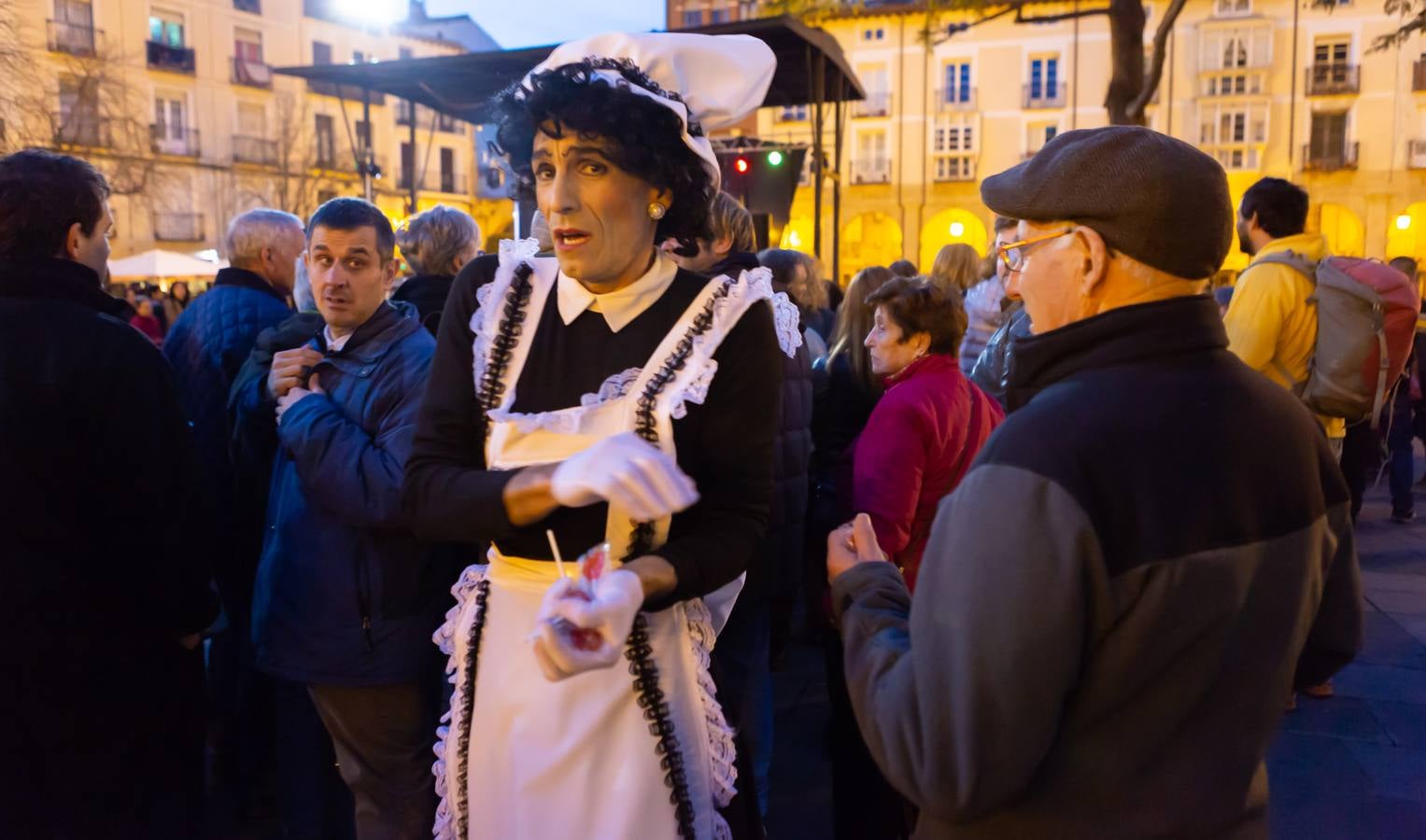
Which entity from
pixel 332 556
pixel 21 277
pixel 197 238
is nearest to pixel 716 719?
pixel 332 556

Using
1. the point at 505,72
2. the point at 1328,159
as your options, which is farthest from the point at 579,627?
the point at 1328,159

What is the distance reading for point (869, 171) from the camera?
41031mm

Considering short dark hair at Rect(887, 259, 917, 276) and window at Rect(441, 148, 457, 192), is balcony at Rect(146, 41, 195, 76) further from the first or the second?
short dark hair at Rect(887, 259, 917, 276)

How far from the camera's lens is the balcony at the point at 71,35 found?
→ 3083cm

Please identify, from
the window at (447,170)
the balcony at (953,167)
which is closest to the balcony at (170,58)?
the window at (447,170)

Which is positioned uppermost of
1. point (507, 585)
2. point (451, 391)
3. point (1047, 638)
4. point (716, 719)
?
point (451, 391)

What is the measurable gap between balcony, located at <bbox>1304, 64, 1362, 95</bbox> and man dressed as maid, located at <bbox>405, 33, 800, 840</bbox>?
4287 cm

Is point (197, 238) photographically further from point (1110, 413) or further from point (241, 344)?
point (1110, 413)

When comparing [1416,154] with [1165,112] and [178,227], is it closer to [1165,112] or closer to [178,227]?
[1165,112]

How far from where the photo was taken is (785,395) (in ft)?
10.3

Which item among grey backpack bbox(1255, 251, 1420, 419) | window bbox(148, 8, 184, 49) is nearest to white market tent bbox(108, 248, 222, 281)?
window bbox(148, 8, 184, 49)

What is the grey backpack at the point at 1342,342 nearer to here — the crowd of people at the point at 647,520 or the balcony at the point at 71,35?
the crowd of people at the point at 647,520

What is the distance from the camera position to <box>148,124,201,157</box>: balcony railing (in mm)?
34719

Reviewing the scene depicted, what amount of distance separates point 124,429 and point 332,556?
599 millimetres
